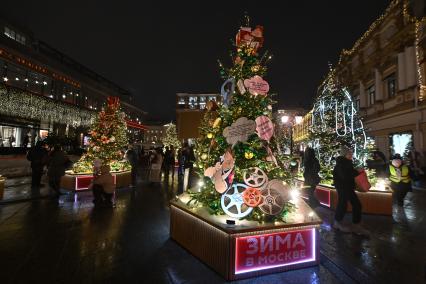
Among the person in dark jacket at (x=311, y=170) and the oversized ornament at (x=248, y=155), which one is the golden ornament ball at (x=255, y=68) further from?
the person in dark jacket at (x=311, y=170)

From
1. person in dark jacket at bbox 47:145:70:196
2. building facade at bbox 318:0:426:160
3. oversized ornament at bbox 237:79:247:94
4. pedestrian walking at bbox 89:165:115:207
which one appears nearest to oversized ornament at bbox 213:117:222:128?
oversized ornament at bbox 237:79:247:94

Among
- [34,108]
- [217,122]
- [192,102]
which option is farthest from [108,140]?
[192,102]

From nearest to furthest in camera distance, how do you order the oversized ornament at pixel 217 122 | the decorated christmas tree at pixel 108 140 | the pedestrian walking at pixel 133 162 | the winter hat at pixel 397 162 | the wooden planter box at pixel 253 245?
the wooden planter box at pixel 253 245 → the oversized ornament at pixel 217 122 → the winter hat at pixel 397 162 → the decorated christmas tree at pixel 108 140 → the pedestrian walking at pixel 133 162

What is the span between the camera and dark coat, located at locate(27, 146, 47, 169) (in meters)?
11.8

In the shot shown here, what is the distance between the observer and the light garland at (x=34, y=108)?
2310 centimetres

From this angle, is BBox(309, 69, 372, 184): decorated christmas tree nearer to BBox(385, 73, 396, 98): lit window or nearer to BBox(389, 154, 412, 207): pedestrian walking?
BBox(389, 154, 412, 207): pedestrian walking

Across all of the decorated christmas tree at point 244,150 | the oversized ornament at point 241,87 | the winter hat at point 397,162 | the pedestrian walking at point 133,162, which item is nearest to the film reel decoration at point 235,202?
the decorated christmas tree at point 244,150

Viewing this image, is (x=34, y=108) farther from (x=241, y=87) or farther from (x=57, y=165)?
(x=241, y=87)

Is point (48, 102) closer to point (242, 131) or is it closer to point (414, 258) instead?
point (242, 131)

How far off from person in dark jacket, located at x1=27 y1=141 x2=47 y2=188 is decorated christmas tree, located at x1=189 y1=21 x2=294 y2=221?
9.25 metres

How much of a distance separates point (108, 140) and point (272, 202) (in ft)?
34.5

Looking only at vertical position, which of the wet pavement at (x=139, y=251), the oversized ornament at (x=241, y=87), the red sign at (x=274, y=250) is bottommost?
the wet pavement at (x=139, y=251)

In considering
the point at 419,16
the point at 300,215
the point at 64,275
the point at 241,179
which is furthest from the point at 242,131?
the point at 419,16

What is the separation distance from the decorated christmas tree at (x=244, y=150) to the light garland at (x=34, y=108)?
15.3 meters
